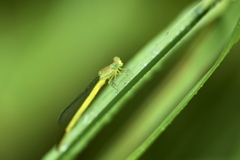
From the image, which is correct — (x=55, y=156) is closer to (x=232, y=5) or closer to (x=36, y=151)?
(x=232, y=5)

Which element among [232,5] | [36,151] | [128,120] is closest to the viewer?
[232,5]

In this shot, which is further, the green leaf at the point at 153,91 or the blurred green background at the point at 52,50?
the blurred green background at the point at 52,50

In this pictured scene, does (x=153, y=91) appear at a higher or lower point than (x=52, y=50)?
lower

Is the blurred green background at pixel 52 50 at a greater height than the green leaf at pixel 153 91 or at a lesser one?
greater

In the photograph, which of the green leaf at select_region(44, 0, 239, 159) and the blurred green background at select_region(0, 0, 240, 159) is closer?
the green leaf at select_region(44, 0, 239, 159)

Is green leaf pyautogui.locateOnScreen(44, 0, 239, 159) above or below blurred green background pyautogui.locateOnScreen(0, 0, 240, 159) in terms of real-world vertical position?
below

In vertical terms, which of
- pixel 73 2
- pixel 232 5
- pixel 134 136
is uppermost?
pixel 73 2

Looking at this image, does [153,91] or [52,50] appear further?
[52,50]

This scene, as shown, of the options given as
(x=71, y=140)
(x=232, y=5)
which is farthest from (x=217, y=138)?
(x=71, y=140)
